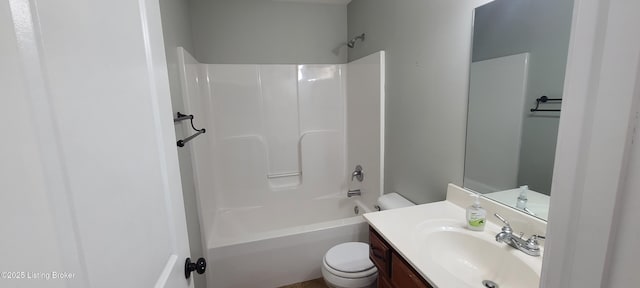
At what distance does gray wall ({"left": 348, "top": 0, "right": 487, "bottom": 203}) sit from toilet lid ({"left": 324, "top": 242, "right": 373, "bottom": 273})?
516mm

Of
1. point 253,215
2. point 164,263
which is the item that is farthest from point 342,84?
point 164,263

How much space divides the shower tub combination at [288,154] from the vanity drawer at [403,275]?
96 centimetres

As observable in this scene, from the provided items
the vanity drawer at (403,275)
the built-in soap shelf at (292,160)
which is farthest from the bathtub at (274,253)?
the vanity drawer at (403,275)

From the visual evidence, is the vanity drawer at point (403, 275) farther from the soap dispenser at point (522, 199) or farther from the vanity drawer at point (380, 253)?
the soap dispenser at point (522, 199)

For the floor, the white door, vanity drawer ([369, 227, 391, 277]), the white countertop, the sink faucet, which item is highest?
the white door

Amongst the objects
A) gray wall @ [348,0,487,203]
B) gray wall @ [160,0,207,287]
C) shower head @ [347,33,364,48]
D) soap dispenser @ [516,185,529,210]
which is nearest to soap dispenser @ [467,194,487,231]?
soap dispenser @ [516,185,529,210]

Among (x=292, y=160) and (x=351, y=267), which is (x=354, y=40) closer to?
(x=292, y=160)

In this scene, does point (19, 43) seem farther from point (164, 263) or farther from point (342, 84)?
point (342, 84)

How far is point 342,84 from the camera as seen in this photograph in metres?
2.77

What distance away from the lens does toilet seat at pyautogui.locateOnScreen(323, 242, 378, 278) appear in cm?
158

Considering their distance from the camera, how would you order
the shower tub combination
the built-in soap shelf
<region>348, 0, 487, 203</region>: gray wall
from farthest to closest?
the built-in soap shelf, the shower tub combination, <region>348, 0, 487, 203</region>: gray wall

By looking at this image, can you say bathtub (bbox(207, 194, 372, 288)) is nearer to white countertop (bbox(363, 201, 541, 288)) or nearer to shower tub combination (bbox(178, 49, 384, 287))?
shower tub combination (bbox(178, 49, 384, 287))

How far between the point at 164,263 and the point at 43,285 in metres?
0.38

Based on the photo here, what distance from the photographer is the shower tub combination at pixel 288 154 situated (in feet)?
6.63
